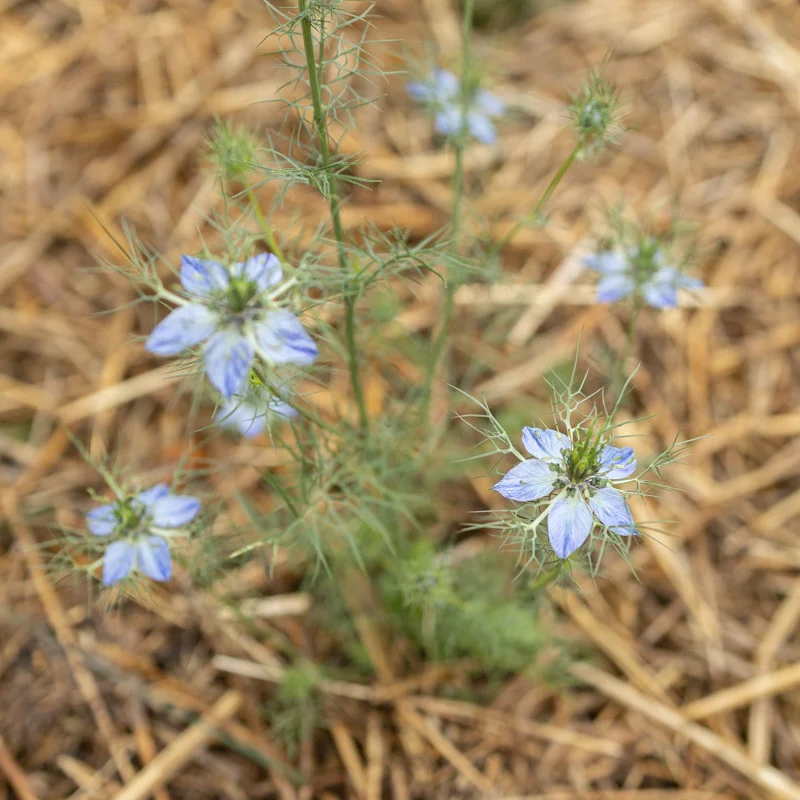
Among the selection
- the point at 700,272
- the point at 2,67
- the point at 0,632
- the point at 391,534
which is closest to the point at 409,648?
the point at 391,534

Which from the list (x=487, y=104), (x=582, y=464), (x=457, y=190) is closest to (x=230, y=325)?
(x=582, y=464)

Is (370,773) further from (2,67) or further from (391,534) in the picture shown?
(2,67)

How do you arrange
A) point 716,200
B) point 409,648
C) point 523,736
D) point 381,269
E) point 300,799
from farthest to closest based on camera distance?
1. point 716,200
2. point 409,648
3. point 523,736
4. point 300,799
5. point 381,269

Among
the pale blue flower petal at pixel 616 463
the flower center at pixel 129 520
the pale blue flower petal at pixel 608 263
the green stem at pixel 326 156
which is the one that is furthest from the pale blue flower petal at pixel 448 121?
the flower center at pixel 129 520

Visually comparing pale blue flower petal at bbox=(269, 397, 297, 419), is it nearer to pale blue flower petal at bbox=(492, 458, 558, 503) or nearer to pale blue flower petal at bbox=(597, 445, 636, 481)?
pale blue flower petal at bbox=(492, 458, 558, 503)

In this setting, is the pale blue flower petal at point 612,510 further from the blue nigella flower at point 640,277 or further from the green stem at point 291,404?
the blue nigella flower at point 640,277

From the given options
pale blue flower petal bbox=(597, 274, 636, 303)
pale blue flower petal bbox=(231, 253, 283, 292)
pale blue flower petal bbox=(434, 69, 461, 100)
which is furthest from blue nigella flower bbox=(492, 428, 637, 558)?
pale blue flower petal bbox=(434, 69, 461, 100)
